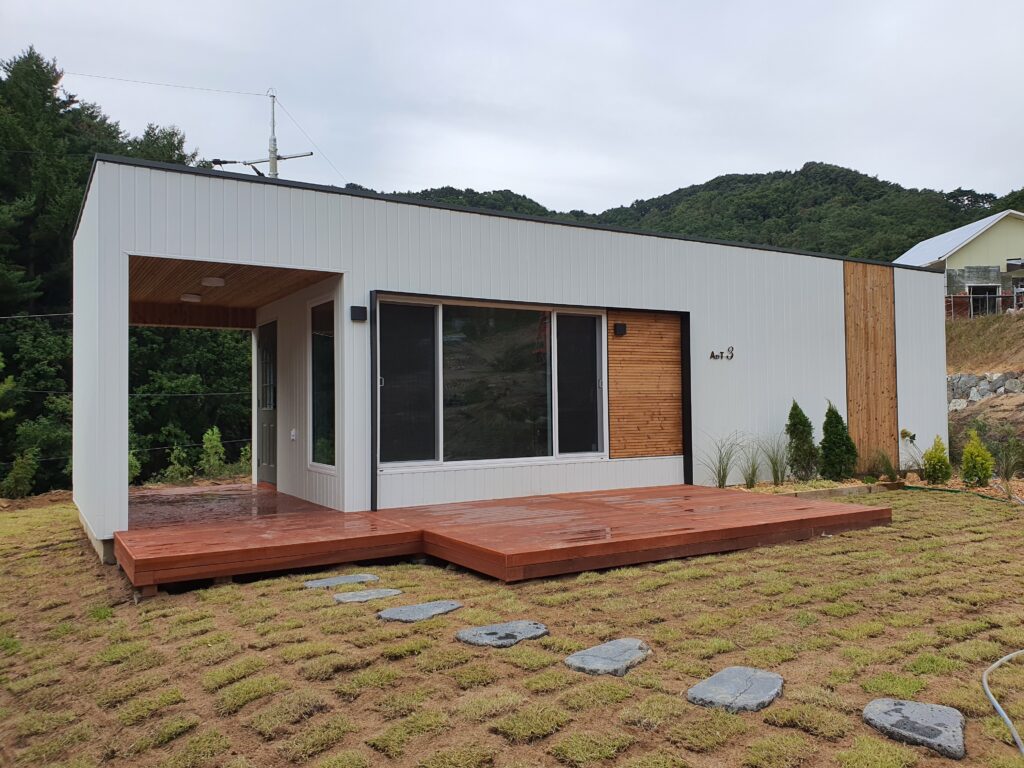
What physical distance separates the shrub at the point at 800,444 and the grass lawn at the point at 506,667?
11.8 ft

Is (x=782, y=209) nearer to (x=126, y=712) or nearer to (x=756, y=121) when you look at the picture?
(x=756, y=121)

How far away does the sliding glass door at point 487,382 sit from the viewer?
6527 mm

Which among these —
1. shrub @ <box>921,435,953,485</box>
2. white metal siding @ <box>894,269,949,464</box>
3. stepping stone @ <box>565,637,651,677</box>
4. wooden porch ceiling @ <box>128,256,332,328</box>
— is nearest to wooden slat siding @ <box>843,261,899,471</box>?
white metal siding @ <box>894,269,949,464</box>

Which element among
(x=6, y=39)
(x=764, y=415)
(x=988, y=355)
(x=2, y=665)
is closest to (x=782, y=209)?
(x=988, y=355)

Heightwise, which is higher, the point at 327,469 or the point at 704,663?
the point at 327,469

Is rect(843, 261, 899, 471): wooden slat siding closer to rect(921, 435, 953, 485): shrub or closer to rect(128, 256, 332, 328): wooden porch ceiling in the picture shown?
rect(921, 435, 953, 485): shrub

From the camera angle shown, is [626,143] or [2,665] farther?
[626,143]

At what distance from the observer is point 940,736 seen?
226cm

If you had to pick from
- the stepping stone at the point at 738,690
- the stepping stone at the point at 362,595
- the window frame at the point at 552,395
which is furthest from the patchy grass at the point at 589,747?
the window frame at the point at 552,395

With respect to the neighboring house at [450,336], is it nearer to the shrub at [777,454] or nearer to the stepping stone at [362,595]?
the shrub at [777,454]

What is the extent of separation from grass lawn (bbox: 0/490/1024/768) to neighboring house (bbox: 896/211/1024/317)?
2201cm

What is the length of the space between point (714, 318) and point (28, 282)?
15773mm

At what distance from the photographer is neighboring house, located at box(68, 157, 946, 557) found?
5559 mm

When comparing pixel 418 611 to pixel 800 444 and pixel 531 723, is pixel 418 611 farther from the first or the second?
pixel 800 444
